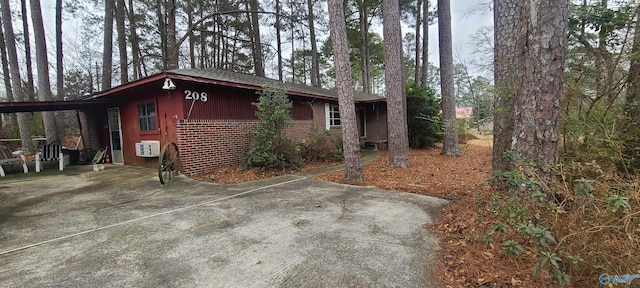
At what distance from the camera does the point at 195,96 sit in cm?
615

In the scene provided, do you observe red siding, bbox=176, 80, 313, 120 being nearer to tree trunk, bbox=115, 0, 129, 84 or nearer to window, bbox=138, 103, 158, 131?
window, bbox=138, 103, 158, 131

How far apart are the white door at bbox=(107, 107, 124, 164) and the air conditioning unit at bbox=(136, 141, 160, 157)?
1772 millimetres

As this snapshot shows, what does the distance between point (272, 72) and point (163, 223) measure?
19.4 meters

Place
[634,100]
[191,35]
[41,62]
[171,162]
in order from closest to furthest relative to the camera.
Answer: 1. [634,100]
2. [171,162]
3. [41,62]
4. [191,35]

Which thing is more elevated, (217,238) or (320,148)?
(320,148)

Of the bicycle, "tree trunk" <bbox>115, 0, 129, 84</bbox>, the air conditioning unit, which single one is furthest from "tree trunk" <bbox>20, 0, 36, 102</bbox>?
the bicycle

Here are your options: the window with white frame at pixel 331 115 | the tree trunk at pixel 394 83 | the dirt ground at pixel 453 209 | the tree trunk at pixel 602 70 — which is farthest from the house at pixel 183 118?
the tree trunk at pixel 602 70

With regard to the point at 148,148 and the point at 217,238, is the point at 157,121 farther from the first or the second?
the point at 217,238

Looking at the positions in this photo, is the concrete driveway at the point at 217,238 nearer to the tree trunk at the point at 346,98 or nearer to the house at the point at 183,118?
the tree trunk at the point at 346,98

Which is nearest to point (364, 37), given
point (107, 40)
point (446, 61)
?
point (446, 61)

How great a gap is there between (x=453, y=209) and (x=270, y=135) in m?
4.32

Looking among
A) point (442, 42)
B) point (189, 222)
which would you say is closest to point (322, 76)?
point (442, 42)

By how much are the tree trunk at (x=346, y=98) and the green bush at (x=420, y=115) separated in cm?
675

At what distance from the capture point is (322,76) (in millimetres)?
22609
